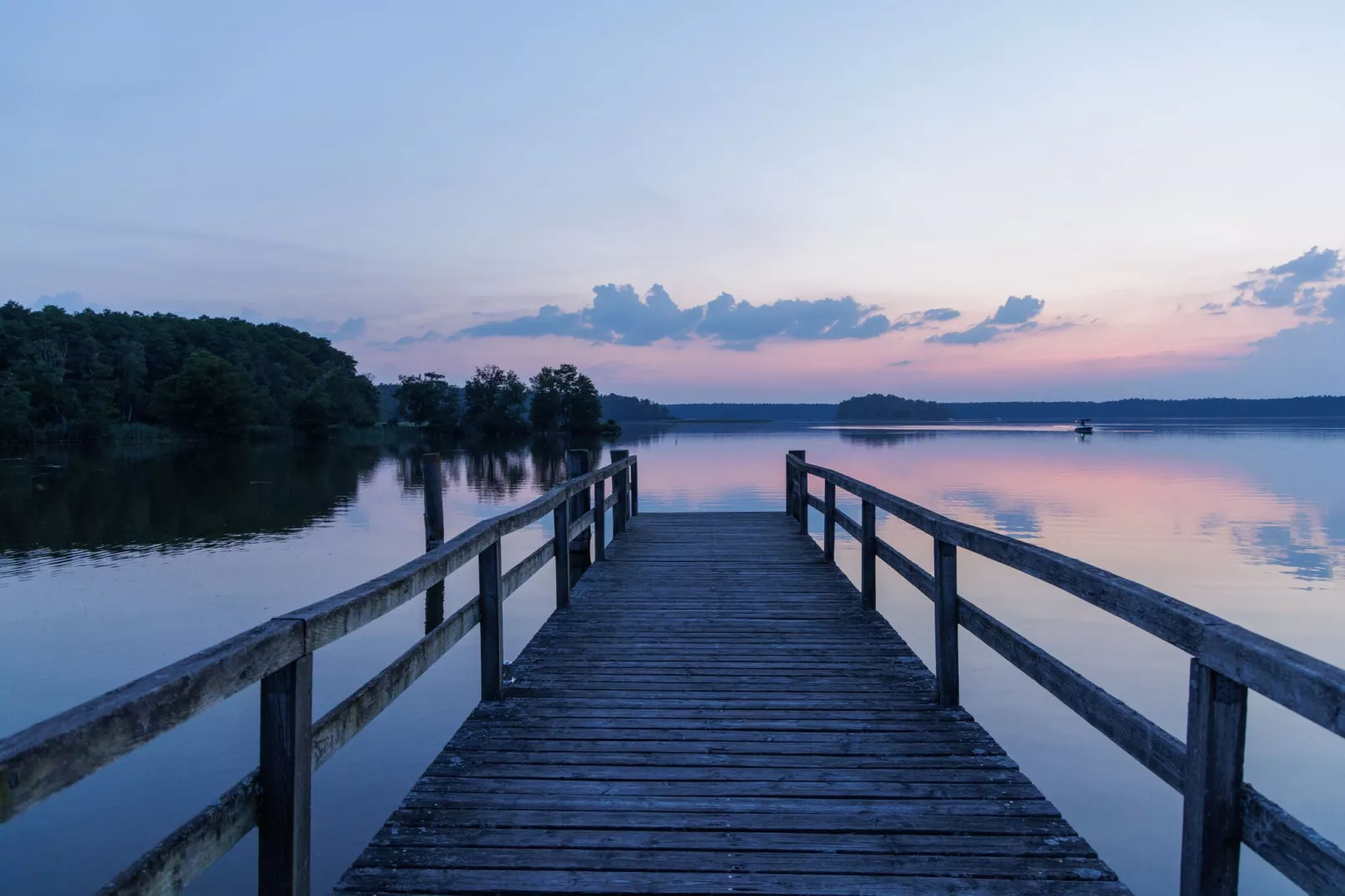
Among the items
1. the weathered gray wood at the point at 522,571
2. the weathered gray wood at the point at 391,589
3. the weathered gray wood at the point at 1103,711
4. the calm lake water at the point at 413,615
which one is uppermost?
the weathered gray wood at the point at 391,589

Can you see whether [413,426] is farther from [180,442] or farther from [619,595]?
[619,595]

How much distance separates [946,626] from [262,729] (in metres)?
3.44

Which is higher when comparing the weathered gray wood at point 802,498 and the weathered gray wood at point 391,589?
the weathered gray wood at point 391,589

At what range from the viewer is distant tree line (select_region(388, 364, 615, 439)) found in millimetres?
90312

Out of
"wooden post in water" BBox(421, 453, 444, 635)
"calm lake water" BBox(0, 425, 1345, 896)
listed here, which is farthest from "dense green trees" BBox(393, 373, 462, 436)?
"wooden post in water" BBox(421, 453, 444, 635)

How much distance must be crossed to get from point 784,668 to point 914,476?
30.6 m

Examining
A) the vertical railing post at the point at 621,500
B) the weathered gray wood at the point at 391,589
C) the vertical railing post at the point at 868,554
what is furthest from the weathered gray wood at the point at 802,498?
the weathered gray wood at the point at 391,589

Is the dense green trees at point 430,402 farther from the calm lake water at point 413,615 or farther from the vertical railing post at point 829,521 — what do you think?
the vertical railing post at point 829,521

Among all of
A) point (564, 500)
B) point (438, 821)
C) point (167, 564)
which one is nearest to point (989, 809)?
point (438, 821)

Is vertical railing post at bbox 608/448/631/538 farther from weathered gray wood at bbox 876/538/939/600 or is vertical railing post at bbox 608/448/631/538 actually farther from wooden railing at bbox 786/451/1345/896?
wooden railing at bbox 786/451/1345/896

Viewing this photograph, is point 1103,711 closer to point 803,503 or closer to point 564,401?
point 803,503

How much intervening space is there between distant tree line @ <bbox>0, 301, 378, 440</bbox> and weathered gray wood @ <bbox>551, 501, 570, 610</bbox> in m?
61.2

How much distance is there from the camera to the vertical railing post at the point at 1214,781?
6.75ft

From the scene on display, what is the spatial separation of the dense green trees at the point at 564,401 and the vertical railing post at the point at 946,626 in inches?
3637
